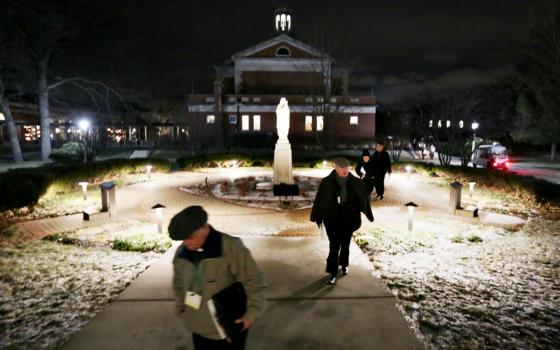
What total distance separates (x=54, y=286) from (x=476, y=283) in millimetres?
6068

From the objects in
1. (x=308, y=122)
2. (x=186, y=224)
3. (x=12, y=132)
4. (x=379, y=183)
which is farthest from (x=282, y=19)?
(x=186, y=224)

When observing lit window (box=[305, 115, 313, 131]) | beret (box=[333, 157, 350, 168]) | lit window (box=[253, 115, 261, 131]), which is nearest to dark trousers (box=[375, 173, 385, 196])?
beret (box=[333, 157, 350, 168])

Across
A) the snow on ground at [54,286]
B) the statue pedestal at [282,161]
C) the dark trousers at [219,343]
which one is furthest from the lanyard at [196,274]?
the statue pedestal at [282,161]

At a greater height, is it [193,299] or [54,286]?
[193,299]

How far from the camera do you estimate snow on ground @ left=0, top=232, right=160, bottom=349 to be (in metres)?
4.46

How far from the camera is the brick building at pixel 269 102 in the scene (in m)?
39.0

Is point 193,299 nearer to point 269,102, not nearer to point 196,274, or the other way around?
point 196,274

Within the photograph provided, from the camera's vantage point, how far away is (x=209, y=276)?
8.41 feet

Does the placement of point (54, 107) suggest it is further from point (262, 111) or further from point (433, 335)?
point (433, 335)

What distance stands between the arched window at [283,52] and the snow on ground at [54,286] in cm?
4078

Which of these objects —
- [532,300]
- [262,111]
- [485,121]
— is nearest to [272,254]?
[532,300]

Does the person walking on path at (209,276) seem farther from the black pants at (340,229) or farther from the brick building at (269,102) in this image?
the brick building at (269,102)

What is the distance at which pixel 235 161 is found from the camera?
Answer: 80.2ft

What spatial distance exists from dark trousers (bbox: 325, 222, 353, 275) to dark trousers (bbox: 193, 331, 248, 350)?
293cm
